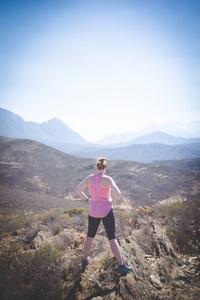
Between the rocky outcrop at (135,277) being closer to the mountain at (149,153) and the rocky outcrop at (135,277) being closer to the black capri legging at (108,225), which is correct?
the black capri legging at (108,225)

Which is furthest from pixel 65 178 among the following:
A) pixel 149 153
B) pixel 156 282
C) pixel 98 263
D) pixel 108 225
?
pixel 149 153

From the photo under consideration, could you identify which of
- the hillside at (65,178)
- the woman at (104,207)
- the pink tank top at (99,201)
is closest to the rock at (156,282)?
the woman at (104,207)

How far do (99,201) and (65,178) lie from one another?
29327mm

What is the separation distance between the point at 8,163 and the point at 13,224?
32.0 meters

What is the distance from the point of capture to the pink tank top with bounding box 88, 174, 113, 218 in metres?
2.25

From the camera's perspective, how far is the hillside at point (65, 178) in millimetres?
19578

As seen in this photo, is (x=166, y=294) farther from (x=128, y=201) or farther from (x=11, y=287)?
(x=128, y=201)

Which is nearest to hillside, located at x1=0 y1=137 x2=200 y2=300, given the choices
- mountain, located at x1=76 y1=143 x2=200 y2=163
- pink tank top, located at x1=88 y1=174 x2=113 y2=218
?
pink tank top, located at x1=88 y1=174 x2=113 y2=218

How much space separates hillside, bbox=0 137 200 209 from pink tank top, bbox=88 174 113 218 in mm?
12196

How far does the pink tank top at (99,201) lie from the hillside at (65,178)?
480 inches

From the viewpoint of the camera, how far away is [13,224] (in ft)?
16.1

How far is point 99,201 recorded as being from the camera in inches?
90.6

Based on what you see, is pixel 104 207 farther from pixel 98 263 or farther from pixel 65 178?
pixel 65 178

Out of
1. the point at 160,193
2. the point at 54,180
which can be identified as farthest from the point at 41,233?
the point at 54,180
